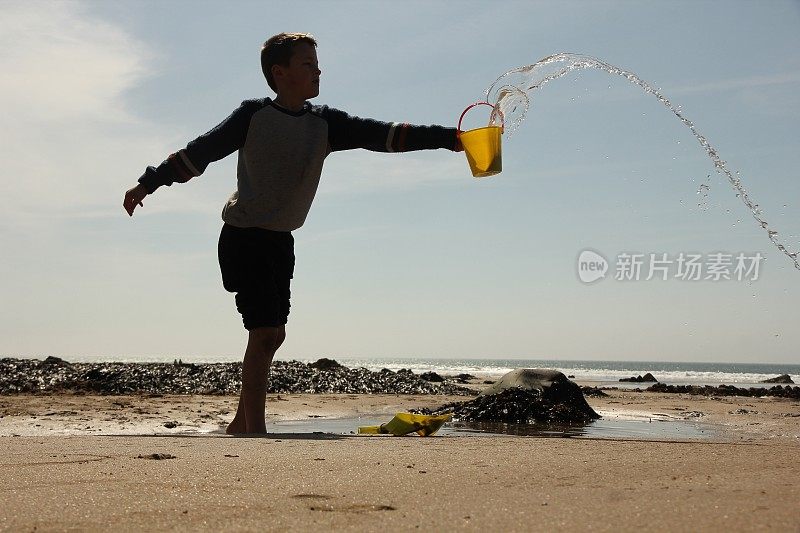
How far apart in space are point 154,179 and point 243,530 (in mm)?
3047

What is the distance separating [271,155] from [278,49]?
66 cm

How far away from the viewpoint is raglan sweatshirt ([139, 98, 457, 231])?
4383 millimetres

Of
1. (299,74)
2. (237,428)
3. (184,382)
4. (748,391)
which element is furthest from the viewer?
(748,391)

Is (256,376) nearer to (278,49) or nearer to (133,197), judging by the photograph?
(133,197)

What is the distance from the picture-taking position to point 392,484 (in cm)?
235

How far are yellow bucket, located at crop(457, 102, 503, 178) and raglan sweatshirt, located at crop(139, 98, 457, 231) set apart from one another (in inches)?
5.1

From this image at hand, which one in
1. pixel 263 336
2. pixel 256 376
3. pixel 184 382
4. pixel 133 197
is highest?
pixel 133 197

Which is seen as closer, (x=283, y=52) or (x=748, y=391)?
(x=283, y=52)

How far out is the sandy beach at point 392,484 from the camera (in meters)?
1.86

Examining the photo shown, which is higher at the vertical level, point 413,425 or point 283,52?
point 283,52

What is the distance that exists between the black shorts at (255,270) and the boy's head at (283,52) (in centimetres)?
91

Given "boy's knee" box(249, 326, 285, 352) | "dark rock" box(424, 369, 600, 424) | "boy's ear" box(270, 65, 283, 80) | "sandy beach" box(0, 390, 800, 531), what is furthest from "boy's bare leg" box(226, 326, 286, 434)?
"dark rock" box(424, 369, 600, 424)

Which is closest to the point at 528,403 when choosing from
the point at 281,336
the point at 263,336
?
the point at 281,336

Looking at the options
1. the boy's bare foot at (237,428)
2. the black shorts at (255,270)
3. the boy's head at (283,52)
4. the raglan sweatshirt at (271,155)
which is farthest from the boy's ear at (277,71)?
the boy's bare foot at (237,428)
